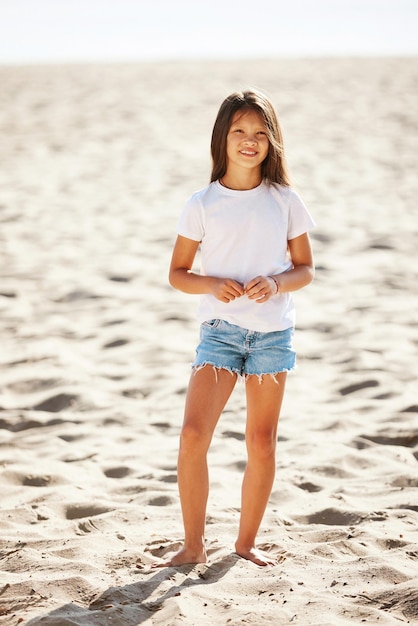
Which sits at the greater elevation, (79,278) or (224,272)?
(224,272)

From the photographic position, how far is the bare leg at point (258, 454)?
10.1ft

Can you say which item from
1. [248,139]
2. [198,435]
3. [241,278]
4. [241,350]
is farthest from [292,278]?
[198,435]

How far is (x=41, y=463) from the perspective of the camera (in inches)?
166

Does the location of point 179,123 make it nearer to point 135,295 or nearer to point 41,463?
point 135,295

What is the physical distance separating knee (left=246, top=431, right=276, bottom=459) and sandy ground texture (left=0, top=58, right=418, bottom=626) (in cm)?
39

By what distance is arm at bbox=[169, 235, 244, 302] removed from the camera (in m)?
2.92

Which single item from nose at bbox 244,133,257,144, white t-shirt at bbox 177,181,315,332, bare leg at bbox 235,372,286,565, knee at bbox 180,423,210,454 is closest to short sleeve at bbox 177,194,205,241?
white t-shirt at bbox 177,181,315,332

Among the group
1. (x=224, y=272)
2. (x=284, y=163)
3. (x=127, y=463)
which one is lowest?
(x=127, y=463)

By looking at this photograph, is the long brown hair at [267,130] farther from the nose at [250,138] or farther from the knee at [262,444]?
the knee at [262,444]

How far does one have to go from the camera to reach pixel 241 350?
303 cm

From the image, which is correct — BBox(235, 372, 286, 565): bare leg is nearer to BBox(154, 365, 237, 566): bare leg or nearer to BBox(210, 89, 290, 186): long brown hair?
BBox(154, 365, 237, 566): bare leg

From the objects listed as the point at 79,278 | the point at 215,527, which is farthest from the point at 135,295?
the point at 215,527

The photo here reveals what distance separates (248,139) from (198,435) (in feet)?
3.31

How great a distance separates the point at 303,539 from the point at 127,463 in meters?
1.15
